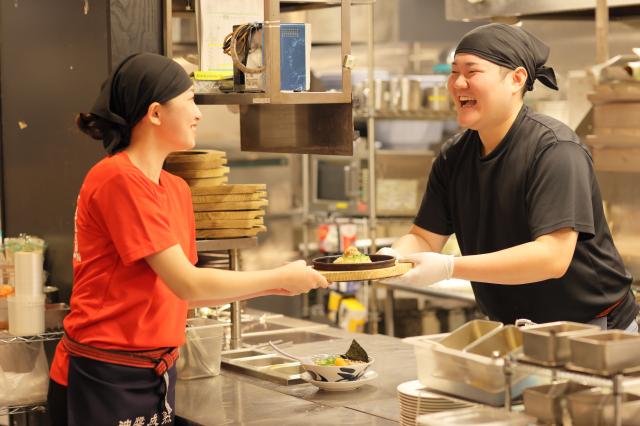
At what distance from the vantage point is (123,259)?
99.4 inches

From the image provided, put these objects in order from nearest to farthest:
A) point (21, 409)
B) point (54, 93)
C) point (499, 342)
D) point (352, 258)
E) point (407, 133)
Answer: point (499, 342)
point (352, 258)
point (21, 409)
point (54, 93)
point (407, 133)

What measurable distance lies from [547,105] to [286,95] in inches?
107

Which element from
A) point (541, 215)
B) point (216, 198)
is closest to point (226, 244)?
point (216, 198)

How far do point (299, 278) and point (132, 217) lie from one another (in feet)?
1.52

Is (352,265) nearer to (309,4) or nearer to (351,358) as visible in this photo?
(351,358)

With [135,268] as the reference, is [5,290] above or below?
below

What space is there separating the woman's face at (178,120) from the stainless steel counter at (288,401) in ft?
2.58

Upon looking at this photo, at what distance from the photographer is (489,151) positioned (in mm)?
3088

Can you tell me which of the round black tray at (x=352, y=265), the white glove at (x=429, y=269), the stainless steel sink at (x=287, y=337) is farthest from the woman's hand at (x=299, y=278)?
the stainless steel sink at (x=287, y=337)

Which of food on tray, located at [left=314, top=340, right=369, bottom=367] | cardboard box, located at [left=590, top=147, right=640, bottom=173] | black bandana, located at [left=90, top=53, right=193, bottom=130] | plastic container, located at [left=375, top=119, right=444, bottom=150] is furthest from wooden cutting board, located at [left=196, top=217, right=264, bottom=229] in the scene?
plastic container, located at [left=375, top=119, right=444, bottom=150]

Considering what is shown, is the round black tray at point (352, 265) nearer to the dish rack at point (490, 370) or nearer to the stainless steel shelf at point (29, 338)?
the dish rack at point (490, 370)

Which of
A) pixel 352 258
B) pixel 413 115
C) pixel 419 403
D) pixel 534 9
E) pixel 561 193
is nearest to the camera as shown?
pixel 419 403

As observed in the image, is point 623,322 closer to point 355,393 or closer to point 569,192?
point 569,192

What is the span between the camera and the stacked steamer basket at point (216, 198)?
139 inches
